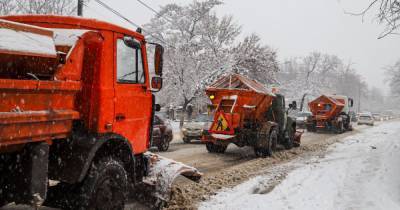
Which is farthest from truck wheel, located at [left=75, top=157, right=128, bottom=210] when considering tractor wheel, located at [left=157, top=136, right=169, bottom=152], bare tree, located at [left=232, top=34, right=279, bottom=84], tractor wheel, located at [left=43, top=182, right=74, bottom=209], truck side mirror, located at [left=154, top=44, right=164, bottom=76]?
bare tree, located at [left=232, top=34, right=279, bottom=84]

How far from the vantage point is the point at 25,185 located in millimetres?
4059

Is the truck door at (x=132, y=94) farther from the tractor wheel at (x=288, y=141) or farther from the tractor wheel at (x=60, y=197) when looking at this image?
the tractor wheel at (x=288, y=141)

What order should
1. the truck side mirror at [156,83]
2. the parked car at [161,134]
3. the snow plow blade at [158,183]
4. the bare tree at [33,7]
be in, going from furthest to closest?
the bare tree at [33,7], the parked car at [161,134], the snow plow blade at [158,183], the truck side mirror at [156,83]

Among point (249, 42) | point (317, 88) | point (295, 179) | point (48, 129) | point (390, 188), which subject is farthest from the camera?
point (317, 88)

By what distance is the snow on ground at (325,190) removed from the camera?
744 cm

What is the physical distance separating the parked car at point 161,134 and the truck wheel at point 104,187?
9744 mm

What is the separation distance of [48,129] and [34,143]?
19 cm

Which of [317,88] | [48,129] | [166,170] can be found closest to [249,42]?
[166,170]

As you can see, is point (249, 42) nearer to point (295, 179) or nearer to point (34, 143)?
point (295, 179)

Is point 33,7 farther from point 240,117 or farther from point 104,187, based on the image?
point 104,187

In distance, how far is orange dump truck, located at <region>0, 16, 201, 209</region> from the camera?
3.79 metres

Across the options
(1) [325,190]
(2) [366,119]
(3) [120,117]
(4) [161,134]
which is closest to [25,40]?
(3) [120,117]

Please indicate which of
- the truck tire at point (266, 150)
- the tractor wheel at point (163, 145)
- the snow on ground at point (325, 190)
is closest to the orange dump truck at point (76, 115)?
the snow on ground at point (325, 190)

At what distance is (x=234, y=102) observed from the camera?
14.2 metres
